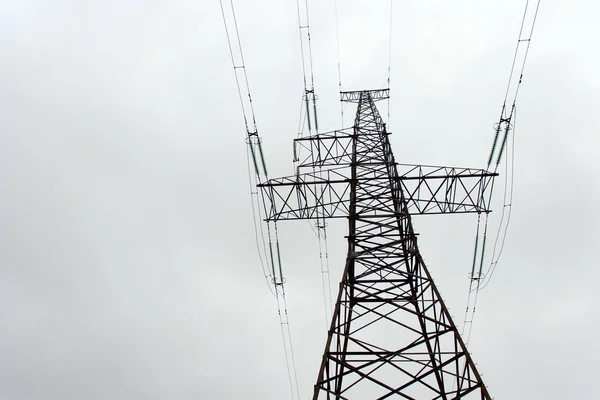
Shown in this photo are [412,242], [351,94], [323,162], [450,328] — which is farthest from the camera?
[351,94]

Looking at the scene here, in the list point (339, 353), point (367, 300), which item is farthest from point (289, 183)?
point (339, 353)

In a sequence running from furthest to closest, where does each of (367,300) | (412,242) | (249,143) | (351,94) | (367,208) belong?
(351,94) < (249,143) < (367,208) < (412,242) < (367,300)

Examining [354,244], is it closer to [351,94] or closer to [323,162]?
[323,162]

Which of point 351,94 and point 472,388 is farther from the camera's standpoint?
point 351,94

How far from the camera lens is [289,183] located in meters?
11.5

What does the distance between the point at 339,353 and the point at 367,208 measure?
15.0 ft

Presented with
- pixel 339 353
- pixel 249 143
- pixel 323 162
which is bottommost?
pixel 339 353

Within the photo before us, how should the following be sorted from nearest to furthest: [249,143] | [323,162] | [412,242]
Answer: [412,242] → [249,143] → [323,162]

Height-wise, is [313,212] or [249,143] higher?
[249,143]

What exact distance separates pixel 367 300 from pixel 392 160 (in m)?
5.48

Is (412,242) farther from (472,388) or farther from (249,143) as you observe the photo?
(249,143)

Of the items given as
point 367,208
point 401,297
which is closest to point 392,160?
point 367,208

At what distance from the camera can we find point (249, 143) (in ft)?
38.5

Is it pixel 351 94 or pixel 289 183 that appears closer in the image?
pixel 289 183
